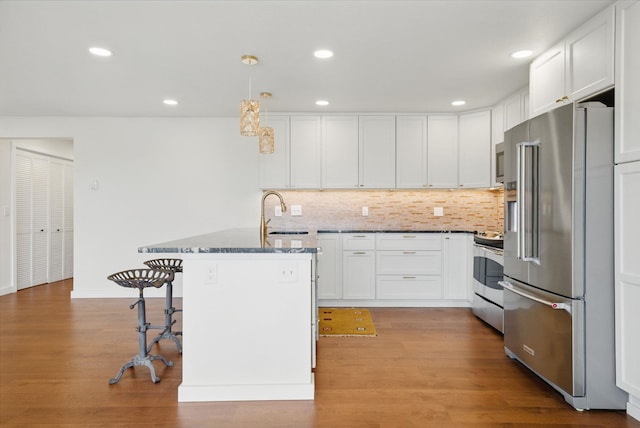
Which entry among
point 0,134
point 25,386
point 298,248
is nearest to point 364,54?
point 298,248

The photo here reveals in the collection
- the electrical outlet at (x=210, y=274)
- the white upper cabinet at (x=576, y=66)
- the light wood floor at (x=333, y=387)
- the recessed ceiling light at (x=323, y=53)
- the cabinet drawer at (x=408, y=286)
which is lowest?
the light wood floor at (x=333, y=387)

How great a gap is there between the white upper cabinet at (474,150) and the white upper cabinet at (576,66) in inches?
57.5

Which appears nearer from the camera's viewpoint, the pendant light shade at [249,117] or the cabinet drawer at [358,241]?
the pendant light shade at [249,117]

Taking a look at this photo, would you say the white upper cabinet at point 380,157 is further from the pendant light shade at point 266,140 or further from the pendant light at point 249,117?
the pendant light at point 249,117

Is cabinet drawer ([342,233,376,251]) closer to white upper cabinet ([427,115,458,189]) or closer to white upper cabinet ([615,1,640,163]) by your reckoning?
white upper cabinet ([427,115,458,189])

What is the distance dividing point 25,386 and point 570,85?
14.3 feet

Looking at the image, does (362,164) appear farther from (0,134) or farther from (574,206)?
(0,134)

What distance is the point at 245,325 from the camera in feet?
7.69

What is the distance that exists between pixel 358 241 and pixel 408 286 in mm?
834

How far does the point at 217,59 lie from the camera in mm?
3201

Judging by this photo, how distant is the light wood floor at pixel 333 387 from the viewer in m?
2.15

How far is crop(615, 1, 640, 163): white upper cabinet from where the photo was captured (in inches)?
83.1

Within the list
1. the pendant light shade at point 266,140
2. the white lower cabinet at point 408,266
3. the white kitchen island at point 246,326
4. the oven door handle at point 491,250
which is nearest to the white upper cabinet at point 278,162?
the pendant light shade at point 266,140

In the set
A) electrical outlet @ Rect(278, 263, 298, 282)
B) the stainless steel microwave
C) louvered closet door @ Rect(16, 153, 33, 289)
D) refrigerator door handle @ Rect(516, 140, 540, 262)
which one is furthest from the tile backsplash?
louvered closet door @ Rect(16, 153, 33, 289)
